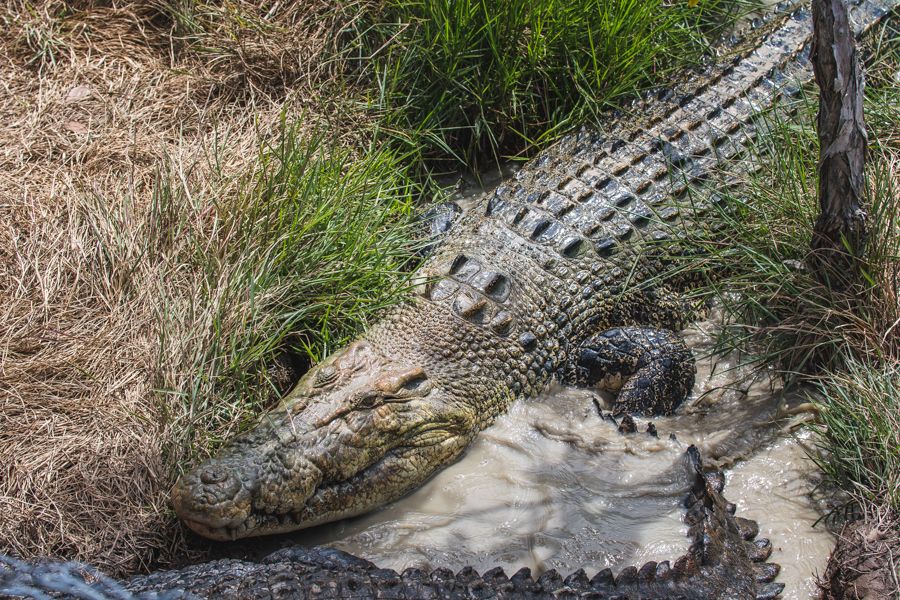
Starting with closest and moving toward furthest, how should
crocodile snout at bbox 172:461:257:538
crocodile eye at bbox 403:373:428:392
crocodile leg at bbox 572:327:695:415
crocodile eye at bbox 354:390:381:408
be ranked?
1. crocodile snout at bbox 172:461:257:538
2. crocodile eye at bbox 354:390:381:408
3. crocodile eye at bbox 403:373:428:392
4. crocodile leg at bbox 572:327:695:415

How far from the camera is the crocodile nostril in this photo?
3242 millimetres

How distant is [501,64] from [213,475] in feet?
8.98

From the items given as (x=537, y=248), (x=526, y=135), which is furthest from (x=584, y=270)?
(x=526, y=135)

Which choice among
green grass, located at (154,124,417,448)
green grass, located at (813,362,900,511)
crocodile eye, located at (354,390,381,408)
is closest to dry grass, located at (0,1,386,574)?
green grass, located at (154,124,417,448)

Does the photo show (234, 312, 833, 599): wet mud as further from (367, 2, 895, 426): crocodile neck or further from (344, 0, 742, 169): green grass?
(344, 0, 742, 169): green grass

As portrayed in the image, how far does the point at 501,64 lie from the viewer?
4941 mm

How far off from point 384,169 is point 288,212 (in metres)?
0.77

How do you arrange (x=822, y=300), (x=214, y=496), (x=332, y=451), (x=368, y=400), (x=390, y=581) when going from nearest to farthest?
(x=390, y=581) → (x=214, y=496) → (x=332, y=451) → (x=368, y=400) → (x=822, y=300)

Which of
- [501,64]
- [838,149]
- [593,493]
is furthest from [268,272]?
[838,149]

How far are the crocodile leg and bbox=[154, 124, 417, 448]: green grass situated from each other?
98cm

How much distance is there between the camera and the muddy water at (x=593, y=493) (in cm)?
348

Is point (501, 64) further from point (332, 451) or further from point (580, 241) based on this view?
point (332, 451)

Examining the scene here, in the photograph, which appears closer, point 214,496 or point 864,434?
point 214,496

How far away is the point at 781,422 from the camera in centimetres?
398
